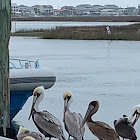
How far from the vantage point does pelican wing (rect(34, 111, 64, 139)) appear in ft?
19.5

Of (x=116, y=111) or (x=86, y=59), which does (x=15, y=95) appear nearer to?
(x=116, y=111)

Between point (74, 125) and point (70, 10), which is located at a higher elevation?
point (74, 125)

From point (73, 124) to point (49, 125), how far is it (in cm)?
26

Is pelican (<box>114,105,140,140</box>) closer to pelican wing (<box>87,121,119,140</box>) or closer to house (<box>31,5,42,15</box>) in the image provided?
pelican wing (<box>87,121,119,140</box>)

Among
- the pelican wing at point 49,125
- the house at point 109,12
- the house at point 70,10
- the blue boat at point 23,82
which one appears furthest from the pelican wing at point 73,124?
the house at point 70,10

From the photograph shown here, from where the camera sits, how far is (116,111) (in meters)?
9.36

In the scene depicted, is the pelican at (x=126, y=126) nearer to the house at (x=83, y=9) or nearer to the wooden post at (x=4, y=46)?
the wooden post at (x=4, y=46)

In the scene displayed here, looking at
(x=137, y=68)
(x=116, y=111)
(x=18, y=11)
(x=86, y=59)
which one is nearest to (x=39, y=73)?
(x=116, y=111)

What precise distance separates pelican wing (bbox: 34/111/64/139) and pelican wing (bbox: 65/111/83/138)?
0.33 ft

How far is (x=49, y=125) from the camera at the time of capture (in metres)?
5.99

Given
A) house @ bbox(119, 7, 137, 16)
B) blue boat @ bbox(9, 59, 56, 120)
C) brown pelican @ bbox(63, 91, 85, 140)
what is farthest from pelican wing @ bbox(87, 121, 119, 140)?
house @ bbox(119, 7, 137, 16)

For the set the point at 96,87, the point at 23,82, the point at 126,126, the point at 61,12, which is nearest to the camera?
the point at 126,126

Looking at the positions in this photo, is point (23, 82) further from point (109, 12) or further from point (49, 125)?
point (109, 12)

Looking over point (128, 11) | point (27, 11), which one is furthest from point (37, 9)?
point (128, 11)
